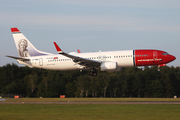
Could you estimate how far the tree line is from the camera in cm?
9350

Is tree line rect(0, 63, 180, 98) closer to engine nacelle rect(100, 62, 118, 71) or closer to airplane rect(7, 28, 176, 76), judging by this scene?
airplane rect(7, 28, 176, 76)

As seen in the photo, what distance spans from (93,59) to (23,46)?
15.1m

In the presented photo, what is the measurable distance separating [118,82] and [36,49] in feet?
192

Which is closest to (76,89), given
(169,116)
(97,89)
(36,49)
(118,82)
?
(97,89)

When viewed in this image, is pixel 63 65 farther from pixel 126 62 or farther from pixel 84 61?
pixel 126 62

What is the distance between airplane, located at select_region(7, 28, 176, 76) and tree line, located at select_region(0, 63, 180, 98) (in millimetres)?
41721

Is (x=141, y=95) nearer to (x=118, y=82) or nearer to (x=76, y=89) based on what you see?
(x=118, y=82)

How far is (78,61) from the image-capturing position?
146 ft

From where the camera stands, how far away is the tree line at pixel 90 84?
93.5m

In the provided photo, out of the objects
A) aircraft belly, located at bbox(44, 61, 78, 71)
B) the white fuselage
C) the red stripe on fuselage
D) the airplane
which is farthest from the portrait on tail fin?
the red stripe on fuselage

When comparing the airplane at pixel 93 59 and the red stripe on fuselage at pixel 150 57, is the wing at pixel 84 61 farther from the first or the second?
the red stripe on fuselage at pixel 150 57

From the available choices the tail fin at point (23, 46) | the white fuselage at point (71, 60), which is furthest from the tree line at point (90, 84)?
the white fuselage at point (71, 60)

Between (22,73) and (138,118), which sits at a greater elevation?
(22,73)

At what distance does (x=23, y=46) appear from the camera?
51219 mm
